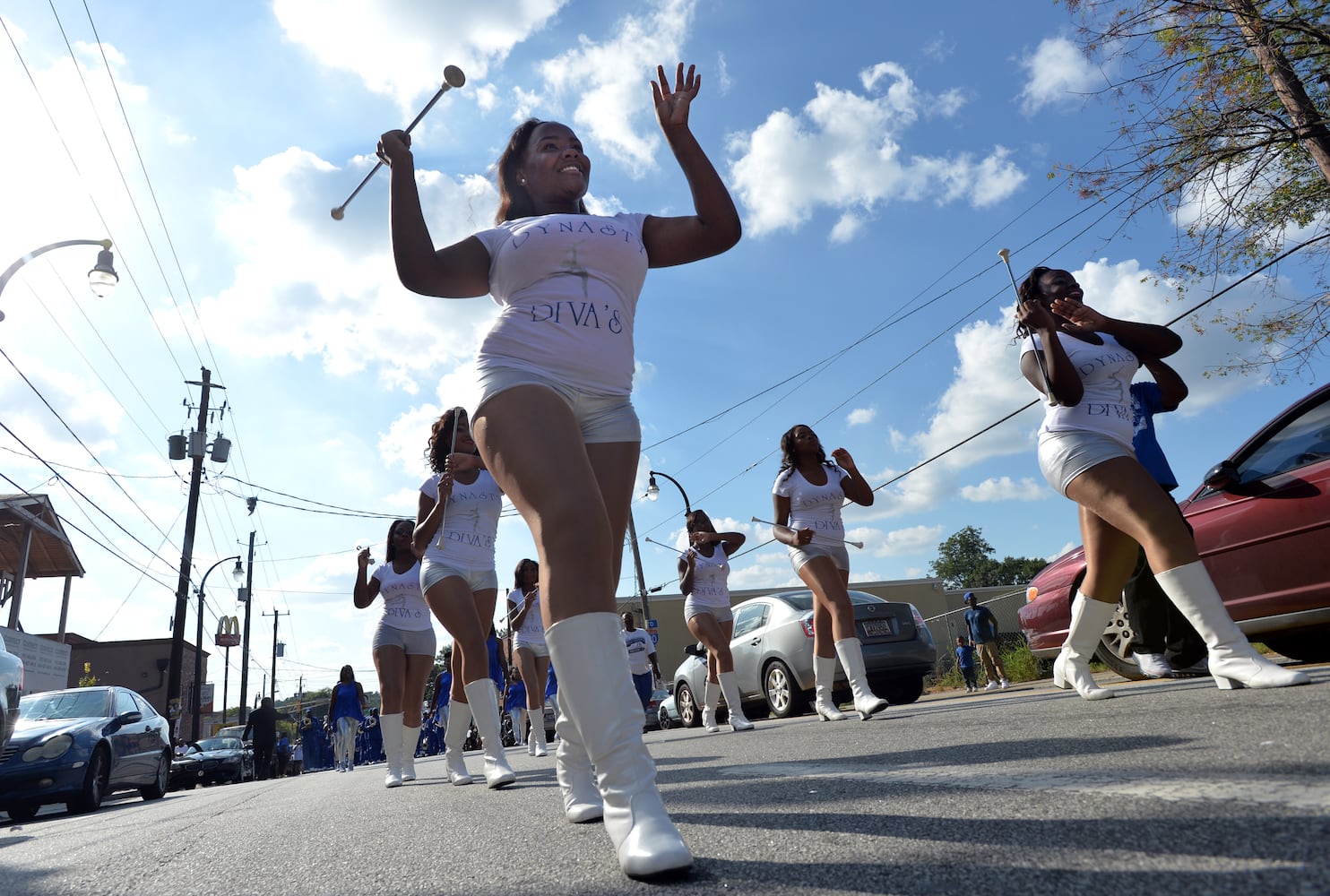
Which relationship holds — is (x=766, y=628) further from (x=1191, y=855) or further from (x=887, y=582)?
(x=887, y=582)

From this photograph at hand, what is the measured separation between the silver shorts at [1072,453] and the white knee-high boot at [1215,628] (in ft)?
1.71

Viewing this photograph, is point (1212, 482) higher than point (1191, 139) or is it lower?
lower

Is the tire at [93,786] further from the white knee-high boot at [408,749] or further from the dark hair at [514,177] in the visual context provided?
the dark hair at [514,177]

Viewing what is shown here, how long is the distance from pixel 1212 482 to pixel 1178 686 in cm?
122

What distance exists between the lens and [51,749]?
29.3ft

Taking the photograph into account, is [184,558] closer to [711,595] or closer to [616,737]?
[711,595]

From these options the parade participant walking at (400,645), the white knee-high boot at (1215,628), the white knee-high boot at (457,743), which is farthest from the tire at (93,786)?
the white knee-high boot at (1215,628)

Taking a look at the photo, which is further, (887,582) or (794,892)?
(887,582)

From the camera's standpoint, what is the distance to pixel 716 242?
9.07 ft

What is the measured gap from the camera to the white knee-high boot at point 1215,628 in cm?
333

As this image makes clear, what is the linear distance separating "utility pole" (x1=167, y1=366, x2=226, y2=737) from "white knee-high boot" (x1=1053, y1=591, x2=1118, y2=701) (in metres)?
25.0

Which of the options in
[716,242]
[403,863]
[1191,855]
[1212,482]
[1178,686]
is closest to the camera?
[1191,855]

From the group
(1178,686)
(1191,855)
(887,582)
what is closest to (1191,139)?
(1178,686)

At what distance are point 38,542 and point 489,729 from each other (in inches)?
1274
